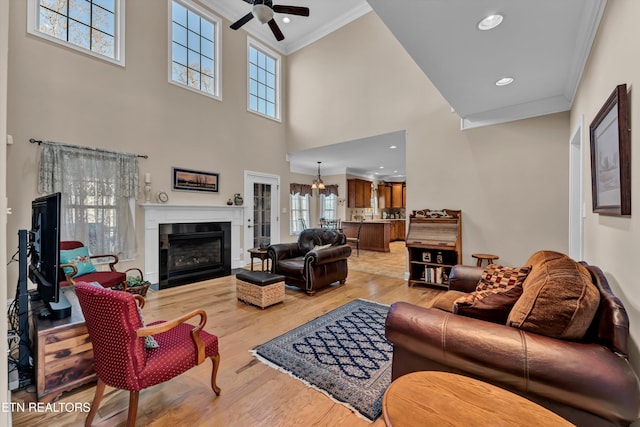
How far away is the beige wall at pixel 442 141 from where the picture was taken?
11.8 feet

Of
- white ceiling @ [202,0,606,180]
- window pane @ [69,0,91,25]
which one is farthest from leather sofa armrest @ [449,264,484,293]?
window pane @ [69,0,91,25]

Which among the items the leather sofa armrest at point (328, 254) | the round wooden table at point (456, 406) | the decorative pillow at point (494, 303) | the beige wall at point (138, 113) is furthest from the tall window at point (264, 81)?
the round wooden table at point (456, 406)

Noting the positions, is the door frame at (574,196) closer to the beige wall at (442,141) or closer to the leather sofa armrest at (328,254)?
the beige wall at (442,141)

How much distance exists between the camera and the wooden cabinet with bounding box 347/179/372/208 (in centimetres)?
893

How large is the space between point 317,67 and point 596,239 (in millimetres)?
5769

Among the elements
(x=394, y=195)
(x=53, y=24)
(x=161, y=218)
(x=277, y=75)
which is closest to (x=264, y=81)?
(x=277, y=75)

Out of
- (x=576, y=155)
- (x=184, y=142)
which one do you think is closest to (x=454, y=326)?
(x=576, y=155)

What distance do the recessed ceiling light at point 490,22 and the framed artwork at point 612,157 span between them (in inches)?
34.8

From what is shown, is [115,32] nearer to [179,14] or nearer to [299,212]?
[179,14]

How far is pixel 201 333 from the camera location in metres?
1.85

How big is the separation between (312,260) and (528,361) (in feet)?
9.40

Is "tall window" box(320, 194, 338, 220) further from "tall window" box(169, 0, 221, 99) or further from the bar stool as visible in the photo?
the bar stool

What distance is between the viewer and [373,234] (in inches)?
319

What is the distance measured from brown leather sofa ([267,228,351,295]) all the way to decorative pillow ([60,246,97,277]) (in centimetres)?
221
